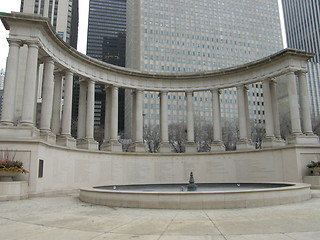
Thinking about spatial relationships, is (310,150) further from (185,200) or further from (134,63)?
(134,63)

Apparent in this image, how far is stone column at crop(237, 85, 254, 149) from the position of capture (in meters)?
45.7

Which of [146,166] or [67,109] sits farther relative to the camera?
[146,166]

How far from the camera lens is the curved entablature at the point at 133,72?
32812mm

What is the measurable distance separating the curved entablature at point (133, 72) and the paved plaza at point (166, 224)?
23.0 m

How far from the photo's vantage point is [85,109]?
46.5 m

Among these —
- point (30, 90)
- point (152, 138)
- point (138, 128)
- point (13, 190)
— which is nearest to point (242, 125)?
point (138, 128)

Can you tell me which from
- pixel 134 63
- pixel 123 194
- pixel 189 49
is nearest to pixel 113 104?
pixel 123 194

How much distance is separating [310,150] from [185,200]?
2646 cm

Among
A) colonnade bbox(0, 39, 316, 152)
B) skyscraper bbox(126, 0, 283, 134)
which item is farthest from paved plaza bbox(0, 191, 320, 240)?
skyscraper bbox(126, 0, 283, 134)

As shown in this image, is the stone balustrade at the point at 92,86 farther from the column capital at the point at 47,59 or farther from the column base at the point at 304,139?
the column capital at the point at 47,59

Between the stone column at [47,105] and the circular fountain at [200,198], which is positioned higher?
the stone column at [47,105]

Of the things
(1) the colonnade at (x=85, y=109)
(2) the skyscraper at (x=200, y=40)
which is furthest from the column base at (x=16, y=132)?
(2) the skyscraper at (x=200, y=40)

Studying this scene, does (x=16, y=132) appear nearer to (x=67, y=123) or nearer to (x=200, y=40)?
(x=67, y=123)

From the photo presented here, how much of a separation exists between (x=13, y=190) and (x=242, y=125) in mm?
35203
